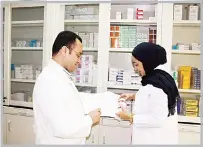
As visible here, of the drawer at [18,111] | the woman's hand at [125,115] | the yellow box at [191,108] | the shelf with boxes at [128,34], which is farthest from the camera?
the drawer at [18,111]

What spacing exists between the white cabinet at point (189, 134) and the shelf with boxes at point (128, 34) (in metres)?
0.59

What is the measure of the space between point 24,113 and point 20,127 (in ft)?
0.58

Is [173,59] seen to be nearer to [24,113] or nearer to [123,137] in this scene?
[123,137]

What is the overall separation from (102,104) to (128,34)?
1.08m

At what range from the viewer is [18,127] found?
2660mm

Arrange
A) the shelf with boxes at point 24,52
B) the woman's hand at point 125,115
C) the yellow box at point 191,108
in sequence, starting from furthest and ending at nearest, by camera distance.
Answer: the shelf with boxes at point 24,52
the yellow box at point 191,108
the woman's hand at point 125,115

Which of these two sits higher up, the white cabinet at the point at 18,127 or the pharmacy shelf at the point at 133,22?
the pharmacy shelf at the point at 133,22

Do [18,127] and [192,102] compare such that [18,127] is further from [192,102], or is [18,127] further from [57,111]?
[192,102]

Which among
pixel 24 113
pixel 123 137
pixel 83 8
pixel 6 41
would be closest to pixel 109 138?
pixel 123 137

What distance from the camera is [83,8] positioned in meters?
2.54

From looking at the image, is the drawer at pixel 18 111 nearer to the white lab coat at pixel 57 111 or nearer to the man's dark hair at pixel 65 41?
the white lab coat at pixel 57 111

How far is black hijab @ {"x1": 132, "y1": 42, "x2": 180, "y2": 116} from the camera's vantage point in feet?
4.63

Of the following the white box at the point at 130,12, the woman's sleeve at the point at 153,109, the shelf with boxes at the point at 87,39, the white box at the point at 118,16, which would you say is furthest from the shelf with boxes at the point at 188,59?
the woman's sleeve at the point at 153,109

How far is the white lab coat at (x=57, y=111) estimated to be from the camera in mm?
1196
